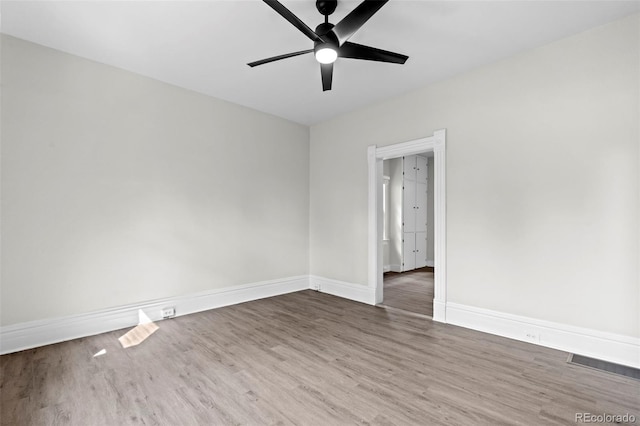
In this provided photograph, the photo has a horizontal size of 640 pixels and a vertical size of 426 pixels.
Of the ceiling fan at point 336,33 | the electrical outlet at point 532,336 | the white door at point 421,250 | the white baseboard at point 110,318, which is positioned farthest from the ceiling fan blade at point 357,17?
the white door at point 421,250

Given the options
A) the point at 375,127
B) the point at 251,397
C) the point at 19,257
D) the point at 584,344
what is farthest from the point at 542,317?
the point at 19,257

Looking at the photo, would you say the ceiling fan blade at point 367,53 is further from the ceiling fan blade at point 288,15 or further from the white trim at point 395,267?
the white trim at point 395,267

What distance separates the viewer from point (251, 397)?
215 centimetres

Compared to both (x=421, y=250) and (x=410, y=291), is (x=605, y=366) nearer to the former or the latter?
(x=410, y=291)

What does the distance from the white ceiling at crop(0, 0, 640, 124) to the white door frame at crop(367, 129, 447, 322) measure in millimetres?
791

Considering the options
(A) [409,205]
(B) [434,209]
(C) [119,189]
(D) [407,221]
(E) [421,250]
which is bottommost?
(E) [421,250]

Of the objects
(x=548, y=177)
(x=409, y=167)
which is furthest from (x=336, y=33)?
(x=409, y=167)

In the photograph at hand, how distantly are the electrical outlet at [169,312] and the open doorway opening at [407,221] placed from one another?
375 cm

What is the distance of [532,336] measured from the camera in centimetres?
303

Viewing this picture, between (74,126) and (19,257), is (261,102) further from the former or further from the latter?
(19,257)

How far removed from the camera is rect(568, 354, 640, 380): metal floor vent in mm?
2426

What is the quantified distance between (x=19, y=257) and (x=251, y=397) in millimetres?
2637

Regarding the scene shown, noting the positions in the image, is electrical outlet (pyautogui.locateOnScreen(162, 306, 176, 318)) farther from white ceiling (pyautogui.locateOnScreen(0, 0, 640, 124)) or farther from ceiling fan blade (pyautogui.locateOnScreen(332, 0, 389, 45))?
ceiling fan blade (pyautogui.locateOnScreen(332, 0, 389, 45))

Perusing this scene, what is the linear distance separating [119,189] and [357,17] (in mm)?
3104
